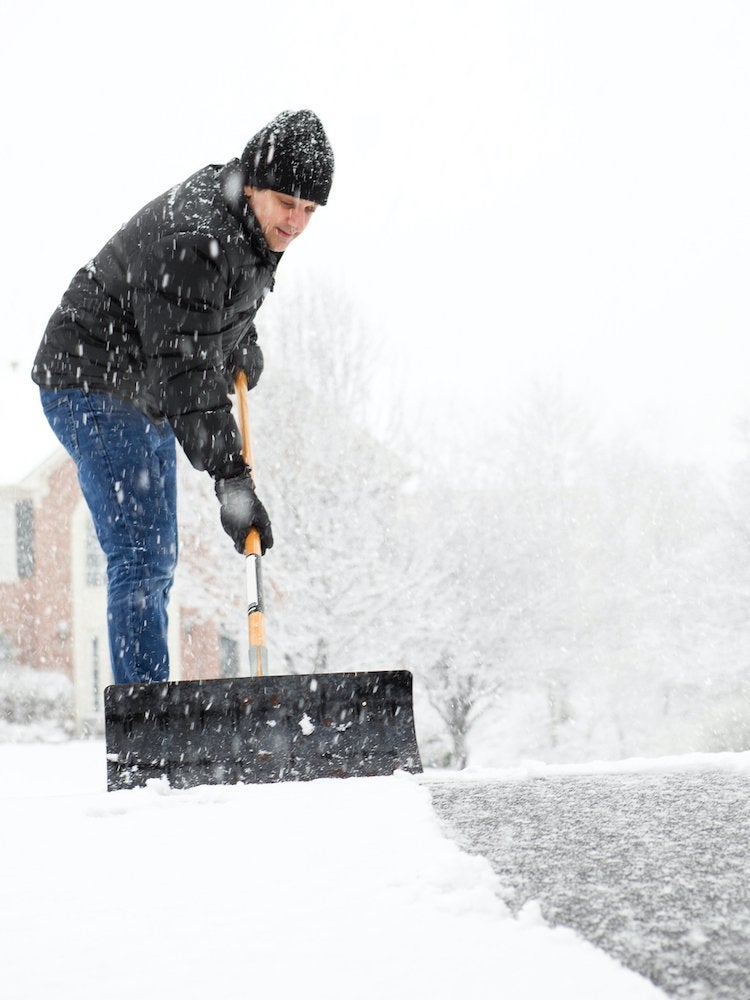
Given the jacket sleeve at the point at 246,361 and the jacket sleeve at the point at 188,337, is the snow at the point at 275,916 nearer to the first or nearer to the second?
the jacket sleeve at the point at 188,337

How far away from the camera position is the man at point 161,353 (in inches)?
104

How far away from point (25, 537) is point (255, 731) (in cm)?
1764

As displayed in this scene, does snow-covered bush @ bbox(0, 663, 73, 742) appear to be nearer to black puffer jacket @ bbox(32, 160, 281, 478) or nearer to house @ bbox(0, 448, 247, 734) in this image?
house @ bbox(0, 448, 247, 734)

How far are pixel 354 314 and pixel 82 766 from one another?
10106mm

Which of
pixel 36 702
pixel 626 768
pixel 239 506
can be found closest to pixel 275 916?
pixel 626 768

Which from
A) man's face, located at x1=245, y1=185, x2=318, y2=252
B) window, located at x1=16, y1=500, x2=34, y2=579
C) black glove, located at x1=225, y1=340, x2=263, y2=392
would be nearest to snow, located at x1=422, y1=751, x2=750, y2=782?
man's face, located at x1=245, y1=185, x2=318, y2=252

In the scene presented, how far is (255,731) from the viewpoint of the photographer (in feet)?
7.68

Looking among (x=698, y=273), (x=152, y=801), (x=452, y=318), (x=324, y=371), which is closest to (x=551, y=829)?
(x=152, y=801)

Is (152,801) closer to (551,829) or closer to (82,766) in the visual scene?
(551,829)

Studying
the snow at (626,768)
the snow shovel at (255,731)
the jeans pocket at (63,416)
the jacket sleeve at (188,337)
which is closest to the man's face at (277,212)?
the jacket sleeve at (188,337)

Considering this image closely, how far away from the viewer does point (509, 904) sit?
103 cm

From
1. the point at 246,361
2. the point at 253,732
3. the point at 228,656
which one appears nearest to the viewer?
the point at 253,732

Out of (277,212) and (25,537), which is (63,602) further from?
(277,212)

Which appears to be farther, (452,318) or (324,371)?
(452,318)
